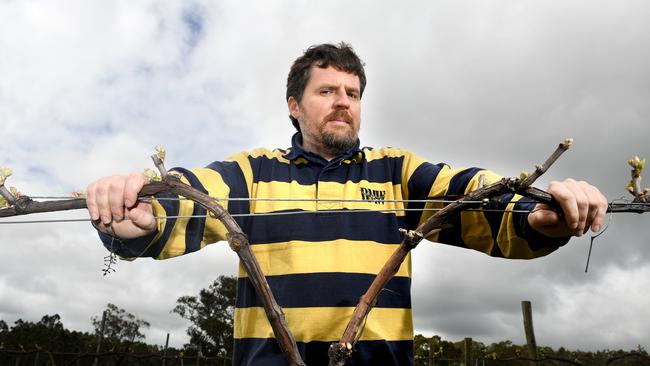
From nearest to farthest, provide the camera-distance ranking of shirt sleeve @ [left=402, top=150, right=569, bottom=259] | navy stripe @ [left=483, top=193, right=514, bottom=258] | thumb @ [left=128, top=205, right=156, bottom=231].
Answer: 1. thumb @ [left=128, top=205, right=156, bottom=231]
2. shirt sleeve @ [left=402, top=150, right=569, bottom=259]
3. navy stripe @ [left=483, top=193, right=514, bottom=258]

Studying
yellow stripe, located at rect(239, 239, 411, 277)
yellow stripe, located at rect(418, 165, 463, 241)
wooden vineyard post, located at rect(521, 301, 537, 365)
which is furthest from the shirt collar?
wooden vineyard post, located at rect(521, 301, 537, 365)

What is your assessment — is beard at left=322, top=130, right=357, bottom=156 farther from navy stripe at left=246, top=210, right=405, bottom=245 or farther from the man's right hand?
the man's right hand

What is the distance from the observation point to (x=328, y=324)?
2.62 meters

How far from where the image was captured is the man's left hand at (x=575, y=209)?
2223mm

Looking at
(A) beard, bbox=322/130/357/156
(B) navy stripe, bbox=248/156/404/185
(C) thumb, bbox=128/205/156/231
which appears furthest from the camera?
(A) beard, bbox=322/130/357/156

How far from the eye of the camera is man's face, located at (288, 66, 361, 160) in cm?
328

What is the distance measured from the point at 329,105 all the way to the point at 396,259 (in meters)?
1.43

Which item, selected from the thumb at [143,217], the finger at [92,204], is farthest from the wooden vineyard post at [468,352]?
the finger at [92,204]

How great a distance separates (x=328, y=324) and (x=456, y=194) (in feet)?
2.98

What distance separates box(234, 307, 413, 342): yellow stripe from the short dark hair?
1547 mm

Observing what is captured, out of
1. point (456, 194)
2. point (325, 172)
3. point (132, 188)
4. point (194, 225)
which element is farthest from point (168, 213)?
point (456, 194)

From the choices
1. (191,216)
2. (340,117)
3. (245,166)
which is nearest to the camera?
(191,216)

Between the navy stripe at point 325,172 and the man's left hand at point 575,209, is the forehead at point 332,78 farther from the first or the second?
the man's left hand at point 575,209

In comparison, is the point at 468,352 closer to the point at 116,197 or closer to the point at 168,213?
the point at 168,213
